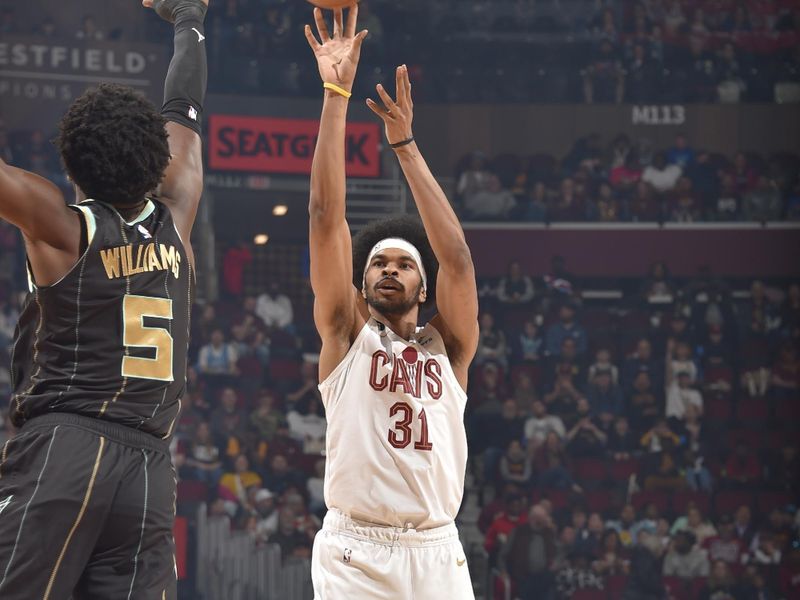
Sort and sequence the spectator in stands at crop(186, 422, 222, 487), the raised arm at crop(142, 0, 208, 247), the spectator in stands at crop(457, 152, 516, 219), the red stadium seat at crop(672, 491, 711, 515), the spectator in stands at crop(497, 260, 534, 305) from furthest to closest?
the spectator in stands at crop(457, 152, 516, 219) → the spectator in stands at crop(497, 260, 534, 305) → the red stadium seat at crop(672, 491, 711, 515) → the spectator in stands at crop(186, 422, 222, 487) → the raised arm at crop(142, 0, 208, 247)

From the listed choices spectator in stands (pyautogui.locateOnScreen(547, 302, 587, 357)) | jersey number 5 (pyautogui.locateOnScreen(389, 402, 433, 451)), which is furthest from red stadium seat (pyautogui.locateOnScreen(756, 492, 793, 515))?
jersey number 5 (pyautogui.locateOnScreen(389, 402, 433, 451))

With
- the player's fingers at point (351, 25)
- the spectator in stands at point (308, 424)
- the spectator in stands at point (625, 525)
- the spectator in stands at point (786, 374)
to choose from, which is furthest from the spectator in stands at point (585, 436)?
the player's fingers at point (351, 25)

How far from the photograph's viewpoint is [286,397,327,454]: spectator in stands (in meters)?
11.7

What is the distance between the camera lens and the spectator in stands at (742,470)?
1185 centimetres

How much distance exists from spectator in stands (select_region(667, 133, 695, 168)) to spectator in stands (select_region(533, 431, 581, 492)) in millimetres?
4097

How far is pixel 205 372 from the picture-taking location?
12.1 m

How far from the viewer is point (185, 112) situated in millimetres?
3262

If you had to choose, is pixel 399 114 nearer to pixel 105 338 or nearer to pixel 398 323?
pixel 398 323

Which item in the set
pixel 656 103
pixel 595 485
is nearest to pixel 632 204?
pixel 656 103

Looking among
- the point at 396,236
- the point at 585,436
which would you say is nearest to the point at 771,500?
the point at 585,436

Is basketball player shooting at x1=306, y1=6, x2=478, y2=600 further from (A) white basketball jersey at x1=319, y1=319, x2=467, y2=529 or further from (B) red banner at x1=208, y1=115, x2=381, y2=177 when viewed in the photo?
(B) red banner at x1=208, y1=115, x2=381, y2=177

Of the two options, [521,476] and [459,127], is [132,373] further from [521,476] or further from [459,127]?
[459,127]

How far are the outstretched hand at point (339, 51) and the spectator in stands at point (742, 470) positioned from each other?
30.4 ft

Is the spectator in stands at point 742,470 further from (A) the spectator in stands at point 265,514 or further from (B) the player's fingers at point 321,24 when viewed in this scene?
(B) the player's fingers at point 321,24
